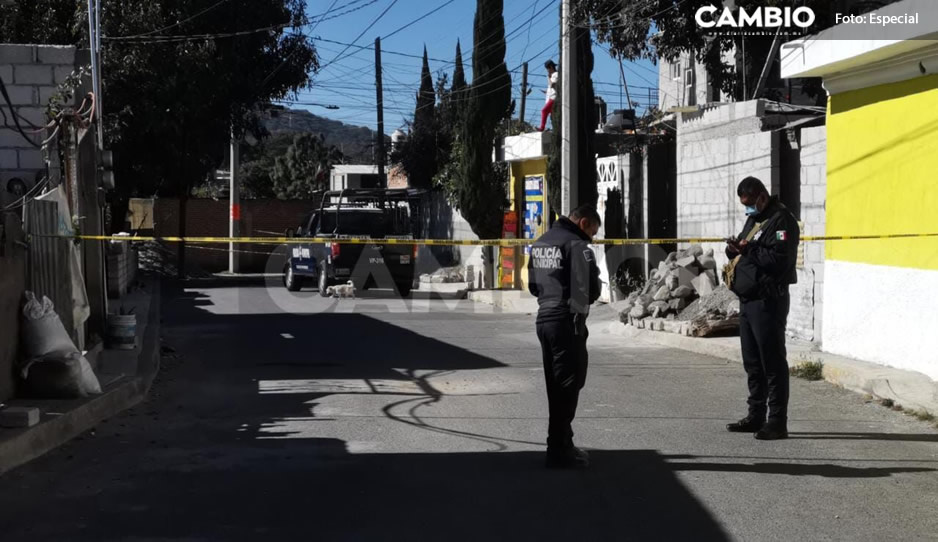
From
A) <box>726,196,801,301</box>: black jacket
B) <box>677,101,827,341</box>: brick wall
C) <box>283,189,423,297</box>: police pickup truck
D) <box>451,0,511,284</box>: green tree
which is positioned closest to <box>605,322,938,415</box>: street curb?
<box>677,101,827,341</box>: brick wall

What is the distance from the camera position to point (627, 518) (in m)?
5.99

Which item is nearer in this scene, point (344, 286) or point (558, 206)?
point (558, 206)

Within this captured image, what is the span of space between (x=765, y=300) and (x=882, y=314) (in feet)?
10.9

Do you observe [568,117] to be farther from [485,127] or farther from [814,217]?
[485,127]

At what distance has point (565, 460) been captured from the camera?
285 inches

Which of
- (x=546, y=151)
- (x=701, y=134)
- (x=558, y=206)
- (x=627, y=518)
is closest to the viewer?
(x=627, y=518)

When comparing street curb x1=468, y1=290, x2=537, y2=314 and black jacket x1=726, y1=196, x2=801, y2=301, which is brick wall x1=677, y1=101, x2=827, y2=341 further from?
black jacket x1=726, y1=196, x2=801, y2=301

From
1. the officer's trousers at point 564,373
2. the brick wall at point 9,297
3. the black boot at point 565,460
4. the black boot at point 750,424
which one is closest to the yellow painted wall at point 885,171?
the black boot at point 750,424

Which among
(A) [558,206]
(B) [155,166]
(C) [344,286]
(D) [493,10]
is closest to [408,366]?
(A) [558,206]

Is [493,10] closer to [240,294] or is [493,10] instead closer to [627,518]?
[240,294]

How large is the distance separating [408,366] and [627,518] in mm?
6967

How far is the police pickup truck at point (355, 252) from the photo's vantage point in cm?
2428

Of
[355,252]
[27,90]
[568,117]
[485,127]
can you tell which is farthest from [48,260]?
[485,127]

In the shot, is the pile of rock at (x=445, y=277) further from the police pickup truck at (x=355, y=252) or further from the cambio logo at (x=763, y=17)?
the cambio logo at (x=763, y=17)
